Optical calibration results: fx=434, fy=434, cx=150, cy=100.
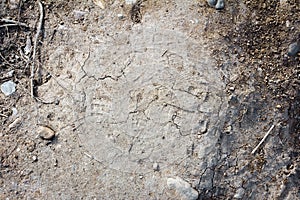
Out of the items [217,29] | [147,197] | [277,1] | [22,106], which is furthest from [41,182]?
[277,1]

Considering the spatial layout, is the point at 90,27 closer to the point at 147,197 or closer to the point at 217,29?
the point at 217,29

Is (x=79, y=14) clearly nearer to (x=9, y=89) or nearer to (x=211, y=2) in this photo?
(x=9, y=89)

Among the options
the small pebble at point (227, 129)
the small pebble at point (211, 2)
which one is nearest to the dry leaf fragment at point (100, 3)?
the small pebble at point (211, 2)

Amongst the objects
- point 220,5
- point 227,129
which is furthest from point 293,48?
point 227,129

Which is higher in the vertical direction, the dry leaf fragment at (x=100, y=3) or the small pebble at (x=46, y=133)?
the dry leaf fragment at (x=100, y=3)

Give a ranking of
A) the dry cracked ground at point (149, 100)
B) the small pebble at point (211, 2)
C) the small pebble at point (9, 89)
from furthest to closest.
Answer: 1. the small pebble at point (9, 89)
2. the small pebble at point (211, 2)
3. the dry cracked ground at point (149, 100)

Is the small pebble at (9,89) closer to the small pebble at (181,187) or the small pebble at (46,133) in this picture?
the small pebble at (46,133)

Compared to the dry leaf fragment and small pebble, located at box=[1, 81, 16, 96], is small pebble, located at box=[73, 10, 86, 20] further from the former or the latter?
small pebble, located at box=[1, 81, 16, 96]

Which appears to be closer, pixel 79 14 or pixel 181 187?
pixel 181 187
